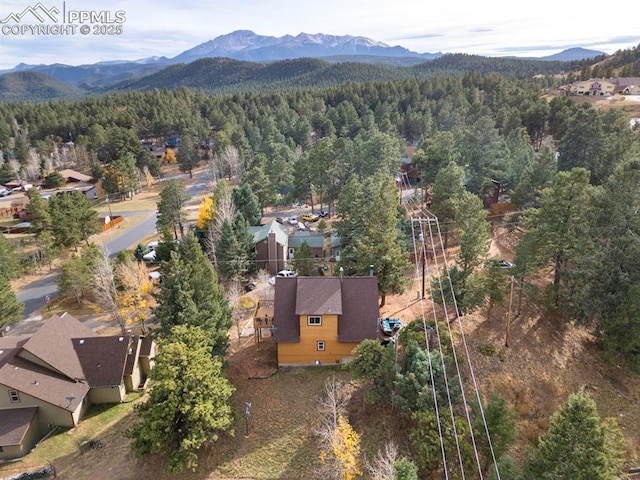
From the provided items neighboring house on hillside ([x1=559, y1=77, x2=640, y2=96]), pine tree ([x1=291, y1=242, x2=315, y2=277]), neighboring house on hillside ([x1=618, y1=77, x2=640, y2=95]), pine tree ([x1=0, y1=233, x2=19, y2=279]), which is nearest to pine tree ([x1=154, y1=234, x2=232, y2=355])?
pine tree ([x1=291, y1=242, x2=315, y2=277])

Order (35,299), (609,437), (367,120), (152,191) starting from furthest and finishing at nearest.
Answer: (367,120) < (152,191) < (35,299) < (609,437)

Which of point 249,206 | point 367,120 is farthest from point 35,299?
point 367,120

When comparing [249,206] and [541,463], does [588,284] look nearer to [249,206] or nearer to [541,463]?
[541,463]

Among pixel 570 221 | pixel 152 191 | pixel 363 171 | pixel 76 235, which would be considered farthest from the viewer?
pixel 152 191

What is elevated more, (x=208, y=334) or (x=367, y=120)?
(x=367, y=120)

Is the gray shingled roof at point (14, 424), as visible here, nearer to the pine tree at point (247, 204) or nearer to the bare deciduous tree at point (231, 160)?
the pine tree at point (247, 204)

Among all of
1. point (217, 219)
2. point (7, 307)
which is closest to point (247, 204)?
point (217, 219)

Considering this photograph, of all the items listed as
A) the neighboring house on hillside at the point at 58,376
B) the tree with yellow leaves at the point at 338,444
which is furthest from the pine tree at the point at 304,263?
the tree with yellow leaves at the point at 338,444
